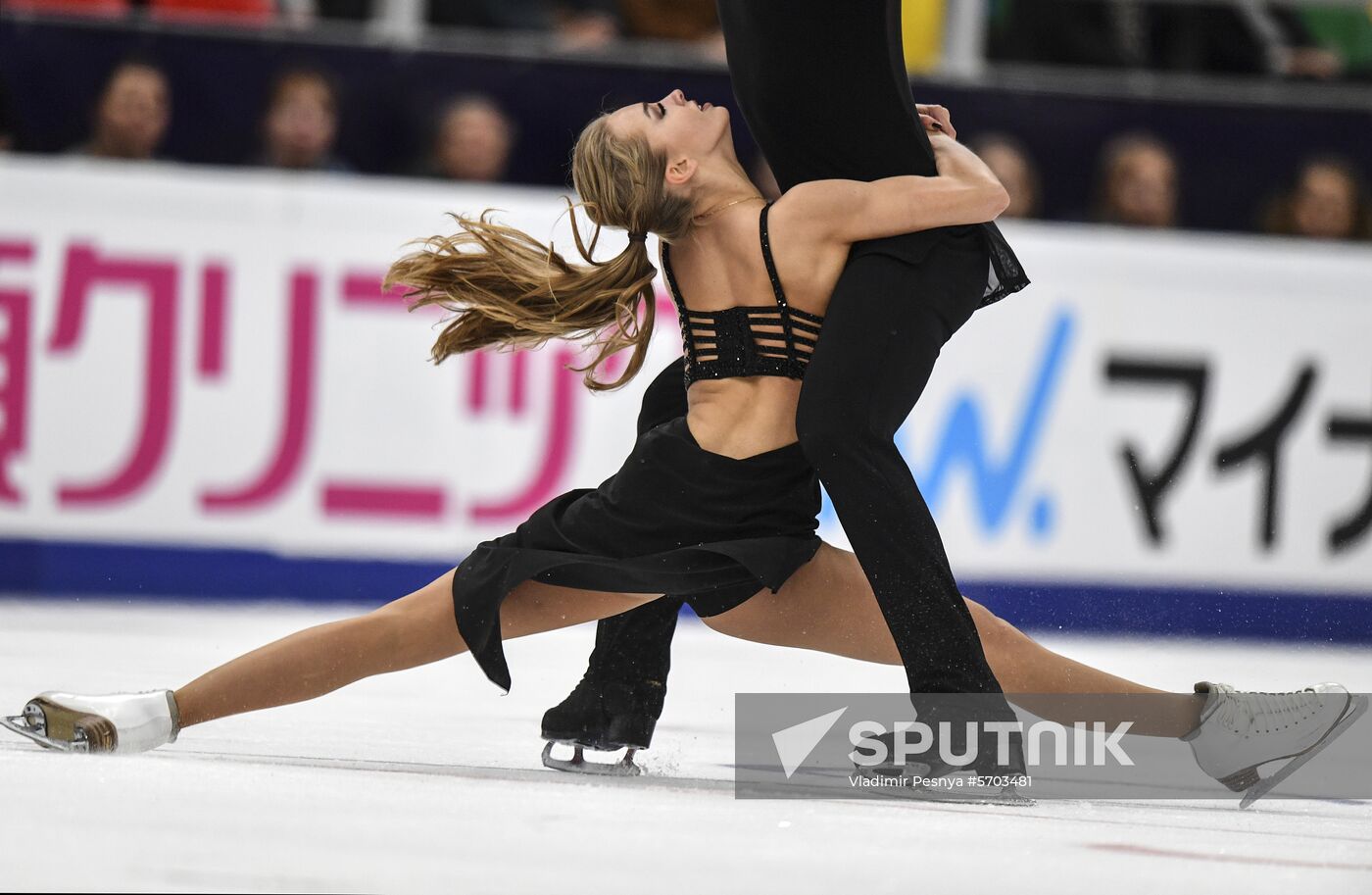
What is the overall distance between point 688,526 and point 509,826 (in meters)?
0.65

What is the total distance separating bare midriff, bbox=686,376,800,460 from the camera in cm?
289

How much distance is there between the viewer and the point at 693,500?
9.43ft

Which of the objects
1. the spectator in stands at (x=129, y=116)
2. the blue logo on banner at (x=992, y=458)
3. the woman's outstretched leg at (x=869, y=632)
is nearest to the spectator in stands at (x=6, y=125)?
the spectator in stands at (x=129, y=116)

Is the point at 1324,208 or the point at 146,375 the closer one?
the point at 146,375

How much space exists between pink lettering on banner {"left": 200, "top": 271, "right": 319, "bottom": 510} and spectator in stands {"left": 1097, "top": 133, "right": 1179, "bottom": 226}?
2.41 meters

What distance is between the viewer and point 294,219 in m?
5.36

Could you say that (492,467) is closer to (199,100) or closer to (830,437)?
(199,100)

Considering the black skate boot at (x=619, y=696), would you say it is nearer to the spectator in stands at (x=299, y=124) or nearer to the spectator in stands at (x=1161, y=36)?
the spectator in stands at (x=299, y=124)

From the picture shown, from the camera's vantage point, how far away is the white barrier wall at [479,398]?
5.27 metres

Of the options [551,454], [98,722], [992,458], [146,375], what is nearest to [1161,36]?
[992,458]

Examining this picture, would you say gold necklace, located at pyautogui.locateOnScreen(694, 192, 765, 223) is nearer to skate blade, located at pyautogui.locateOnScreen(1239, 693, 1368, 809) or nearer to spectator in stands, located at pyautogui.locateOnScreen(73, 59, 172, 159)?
skate blade, located at pyautogui.locateOnScreen(1239, 693, 1368, 809)

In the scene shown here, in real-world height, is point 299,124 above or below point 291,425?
above

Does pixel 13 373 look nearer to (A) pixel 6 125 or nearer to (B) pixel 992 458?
(A) pixel 6 125

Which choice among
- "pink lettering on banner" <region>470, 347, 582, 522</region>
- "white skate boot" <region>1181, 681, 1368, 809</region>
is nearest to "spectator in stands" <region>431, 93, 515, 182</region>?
"pink lettering on banner" <region>470, 347, 582, 522</region>
